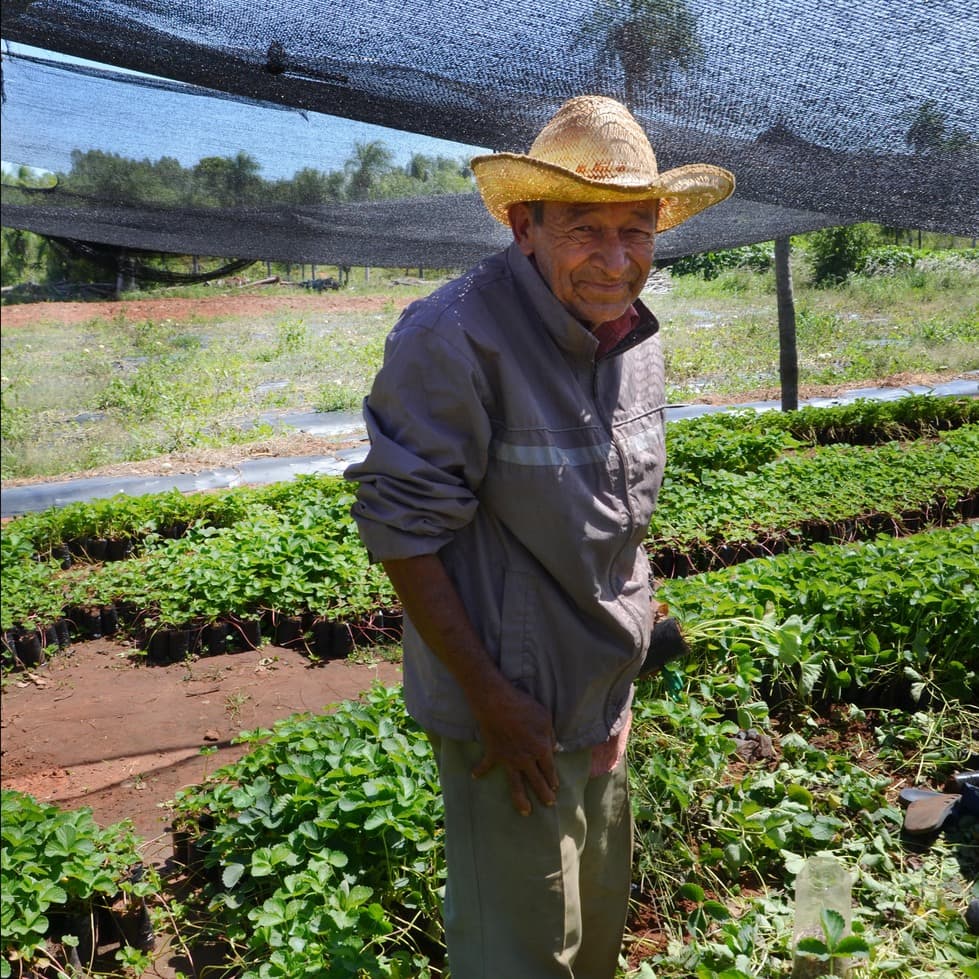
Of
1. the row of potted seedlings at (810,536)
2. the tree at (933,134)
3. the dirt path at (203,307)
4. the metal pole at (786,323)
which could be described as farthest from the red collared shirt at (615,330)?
the dirt path at (203,307)

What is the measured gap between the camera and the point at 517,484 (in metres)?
1.63

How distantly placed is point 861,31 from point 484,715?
82.9 inches

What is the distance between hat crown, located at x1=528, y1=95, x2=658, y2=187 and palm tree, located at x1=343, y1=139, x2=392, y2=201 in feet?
9.07

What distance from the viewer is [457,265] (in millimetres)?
5719

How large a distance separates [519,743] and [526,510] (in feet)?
1.28

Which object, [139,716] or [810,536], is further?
[810,536]

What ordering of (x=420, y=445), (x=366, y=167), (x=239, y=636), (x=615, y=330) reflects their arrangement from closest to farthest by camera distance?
(x=420, y=445) → (x=615, y=330) → (x=366, y=167) → (x=239, y=636)

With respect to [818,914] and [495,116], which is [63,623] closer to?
[495,116]

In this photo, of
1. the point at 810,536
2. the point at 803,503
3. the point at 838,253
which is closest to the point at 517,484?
the point at 810,536

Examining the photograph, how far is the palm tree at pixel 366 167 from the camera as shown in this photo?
431cm

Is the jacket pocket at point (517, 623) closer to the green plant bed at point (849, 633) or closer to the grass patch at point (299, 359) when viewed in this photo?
the green plant bed at point (849, 633)

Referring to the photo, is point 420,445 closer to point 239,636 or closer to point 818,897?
point 818,897

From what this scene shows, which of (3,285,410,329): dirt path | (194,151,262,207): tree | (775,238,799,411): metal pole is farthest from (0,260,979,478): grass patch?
(194,151,262,207): tree

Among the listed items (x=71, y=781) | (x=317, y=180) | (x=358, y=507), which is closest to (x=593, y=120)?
(x=358, y=507)
